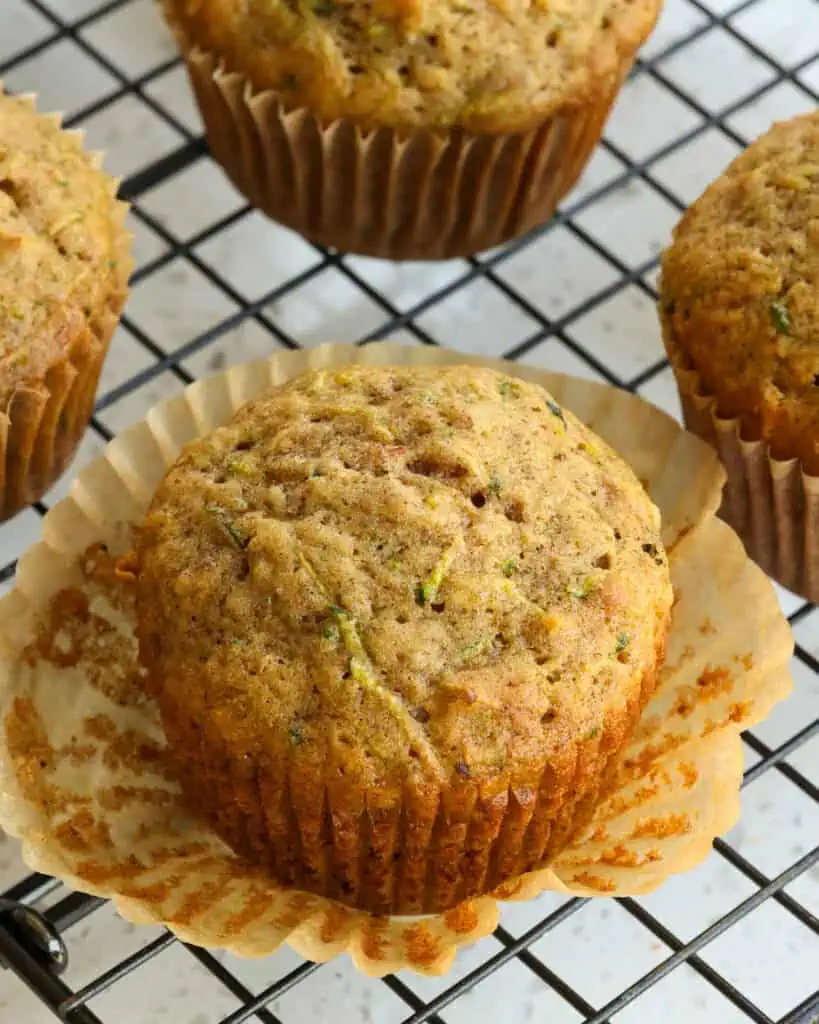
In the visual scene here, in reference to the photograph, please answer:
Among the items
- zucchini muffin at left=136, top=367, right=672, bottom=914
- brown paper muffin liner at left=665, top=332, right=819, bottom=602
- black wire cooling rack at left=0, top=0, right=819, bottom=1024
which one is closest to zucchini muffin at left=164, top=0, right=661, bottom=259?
black wire cooling rack at left=0, top=0, right=819, bottom=1024

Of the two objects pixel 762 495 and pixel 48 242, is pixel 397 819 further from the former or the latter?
pixel 48 242

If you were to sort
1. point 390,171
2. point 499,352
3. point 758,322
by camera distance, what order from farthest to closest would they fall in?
1. point 499,352
2. point 390,171
3. point 758,322

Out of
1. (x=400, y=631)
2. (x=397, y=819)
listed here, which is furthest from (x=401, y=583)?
(x=397, y=819)

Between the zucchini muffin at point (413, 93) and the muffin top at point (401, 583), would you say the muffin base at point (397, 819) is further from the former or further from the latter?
the zucchini muffin at point (413, 93)

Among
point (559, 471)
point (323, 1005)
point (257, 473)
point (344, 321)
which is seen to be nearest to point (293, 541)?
point (257, 473)

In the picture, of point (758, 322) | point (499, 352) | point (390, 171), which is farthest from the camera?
point (499, 352)
